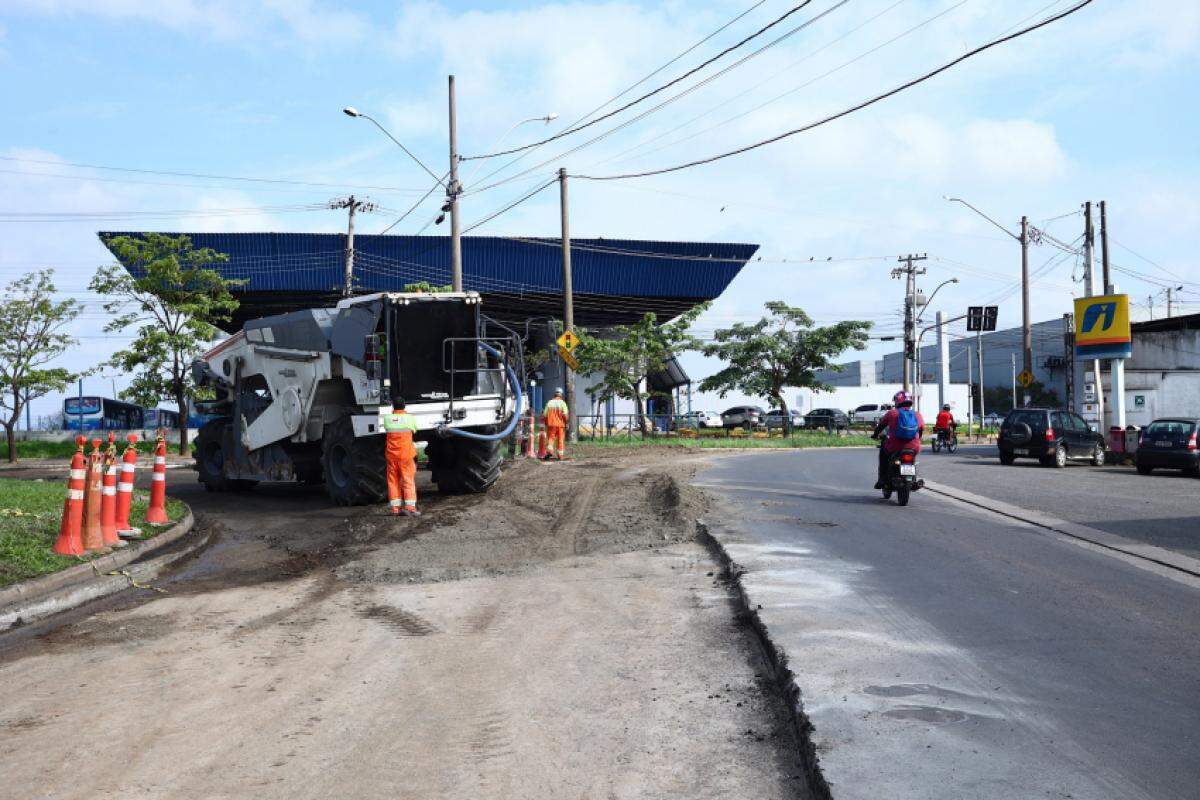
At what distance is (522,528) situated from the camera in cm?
1350

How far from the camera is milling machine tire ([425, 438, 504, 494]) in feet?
56.2

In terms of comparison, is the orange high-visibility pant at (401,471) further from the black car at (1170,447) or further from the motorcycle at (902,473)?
the black car at (1170,447)

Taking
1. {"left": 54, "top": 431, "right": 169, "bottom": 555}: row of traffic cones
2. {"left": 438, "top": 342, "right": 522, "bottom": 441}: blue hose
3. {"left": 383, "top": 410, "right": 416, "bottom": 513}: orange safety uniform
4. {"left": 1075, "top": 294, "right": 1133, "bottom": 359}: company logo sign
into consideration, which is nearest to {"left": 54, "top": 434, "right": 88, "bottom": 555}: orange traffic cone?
{"left": 54, "top": 431, "right": 169, "bottom": 555}: row of traffic cones

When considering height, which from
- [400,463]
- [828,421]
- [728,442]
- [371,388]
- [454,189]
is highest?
[454,189]

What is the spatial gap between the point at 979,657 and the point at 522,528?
25.9 feet

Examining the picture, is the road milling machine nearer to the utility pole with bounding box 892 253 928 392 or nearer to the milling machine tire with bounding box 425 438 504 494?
the milling machine tire with bounding box 425 438 504 494

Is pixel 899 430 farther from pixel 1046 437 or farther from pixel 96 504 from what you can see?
pixel 1046 437

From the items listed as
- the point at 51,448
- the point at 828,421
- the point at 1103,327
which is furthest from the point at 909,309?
the point at 51,448

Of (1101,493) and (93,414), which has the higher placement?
(93,414)

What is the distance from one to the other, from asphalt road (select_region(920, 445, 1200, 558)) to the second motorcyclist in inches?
79.4

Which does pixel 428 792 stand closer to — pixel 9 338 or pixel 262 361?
pixel 262 361

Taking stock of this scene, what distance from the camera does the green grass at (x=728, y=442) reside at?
35375 mm

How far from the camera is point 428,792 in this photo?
4.40 m

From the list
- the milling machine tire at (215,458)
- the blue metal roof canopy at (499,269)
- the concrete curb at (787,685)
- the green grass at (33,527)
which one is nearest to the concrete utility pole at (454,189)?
the milling machine tire at (215,458)
